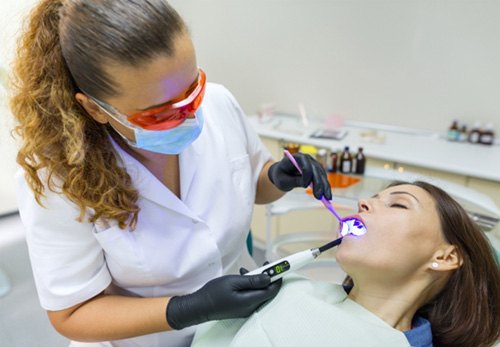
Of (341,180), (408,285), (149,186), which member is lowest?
(341,180)

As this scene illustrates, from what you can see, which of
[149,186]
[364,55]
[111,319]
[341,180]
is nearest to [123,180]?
[149,186]

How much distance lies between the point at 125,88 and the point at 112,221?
1.07ft

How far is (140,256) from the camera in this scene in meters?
0.91

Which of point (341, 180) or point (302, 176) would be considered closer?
point (302, 176)

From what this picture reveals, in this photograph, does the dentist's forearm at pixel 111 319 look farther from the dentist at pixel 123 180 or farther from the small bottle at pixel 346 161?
the small bottle at pixel 346 161

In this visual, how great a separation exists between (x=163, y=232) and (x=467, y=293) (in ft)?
2.73

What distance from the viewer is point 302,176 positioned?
3.74 ft

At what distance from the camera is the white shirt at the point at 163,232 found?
0.84 m

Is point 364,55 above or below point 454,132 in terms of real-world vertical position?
above

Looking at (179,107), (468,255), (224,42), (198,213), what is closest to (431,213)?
(468,255)

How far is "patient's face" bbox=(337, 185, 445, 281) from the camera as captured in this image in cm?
100

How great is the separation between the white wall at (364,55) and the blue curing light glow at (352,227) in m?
1.57

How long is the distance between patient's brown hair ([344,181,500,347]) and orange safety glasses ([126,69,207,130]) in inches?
29.2

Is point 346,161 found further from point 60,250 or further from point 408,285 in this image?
point 60,250
